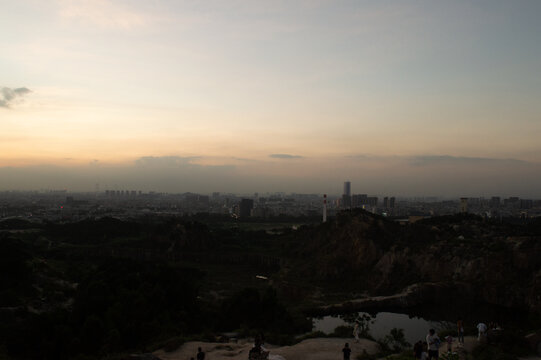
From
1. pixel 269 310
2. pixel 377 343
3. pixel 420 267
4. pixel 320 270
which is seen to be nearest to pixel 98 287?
pixel 269 310

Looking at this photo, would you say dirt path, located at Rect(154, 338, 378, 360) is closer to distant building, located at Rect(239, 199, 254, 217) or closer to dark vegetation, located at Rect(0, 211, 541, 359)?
dark vegetation, located at Rect(0, 211, 541, 359)

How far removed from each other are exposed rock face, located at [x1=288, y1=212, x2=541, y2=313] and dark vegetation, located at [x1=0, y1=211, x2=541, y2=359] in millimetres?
124

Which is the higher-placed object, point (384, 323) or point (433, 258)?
point (433, 258)

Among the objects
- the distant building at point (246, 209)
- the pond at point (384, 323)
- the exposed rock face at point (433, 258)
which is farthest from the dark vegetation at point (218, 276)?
the distant building at point (246, 209)

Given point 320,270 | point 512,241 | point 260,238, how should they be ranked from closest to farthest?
1. point 512,241
2. point 320,270
3. point 260,238

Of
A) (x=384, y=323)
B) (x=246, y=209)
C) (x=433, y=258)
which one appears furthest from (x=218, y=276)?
(x=246, y=209)

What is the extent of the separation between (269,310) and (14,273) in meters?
21.1

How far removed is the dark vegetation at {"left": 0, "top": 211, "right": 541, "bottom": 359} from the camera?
20.3m

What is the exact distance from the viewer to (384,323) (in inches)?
1143

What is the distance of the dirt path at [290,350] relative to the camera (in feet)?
53.1

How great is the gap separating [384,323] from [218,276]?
22.3 metres

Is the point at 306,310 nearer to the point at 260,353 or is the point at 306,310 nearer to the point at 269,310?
the point at 269,310

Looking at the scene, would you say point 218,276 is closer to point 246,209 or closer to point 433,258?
point 433,258

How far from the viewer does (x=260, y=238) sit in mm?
72688
